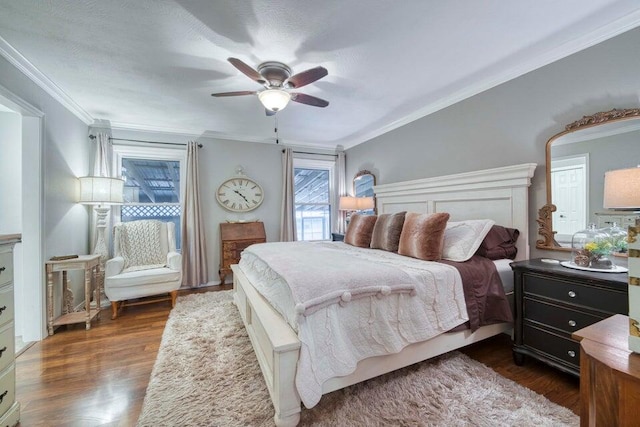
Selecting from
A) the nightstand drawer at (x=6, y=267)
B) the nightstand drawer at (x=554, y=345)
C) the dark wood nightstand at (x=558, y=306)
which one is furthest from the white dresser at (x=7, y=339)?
the nightstand drawer at (x=554, y=345)

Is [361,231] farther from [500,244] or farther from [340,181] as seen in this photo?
[340,181]

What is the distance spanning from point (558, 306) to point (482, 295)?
42cm

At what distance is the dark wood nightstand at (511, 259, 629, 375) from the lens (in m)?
1.51

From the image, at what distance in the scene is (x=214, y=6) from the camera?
5.46 ft

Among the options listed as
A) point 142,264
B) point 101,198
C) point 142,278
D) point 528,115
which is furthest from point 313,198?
point 528,115

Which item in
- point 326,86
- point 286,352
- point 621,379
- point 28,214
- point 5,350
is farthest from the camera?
point 326,86

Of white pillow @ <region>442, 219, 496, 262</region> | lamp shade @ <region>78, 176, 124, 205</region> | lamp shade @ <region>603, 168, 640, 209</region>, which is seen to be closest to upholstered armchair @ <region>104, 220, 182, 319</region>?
lamp shade @ <region>78, 176, 124, 205</region>

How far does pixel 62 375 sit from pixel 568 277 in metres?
3.49

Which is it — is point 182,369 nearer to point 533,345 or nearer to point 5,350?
point 5,350

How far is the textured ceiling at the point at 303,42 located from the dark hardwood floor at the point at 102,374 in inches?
95.3

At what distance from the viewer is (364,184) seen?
467 cm

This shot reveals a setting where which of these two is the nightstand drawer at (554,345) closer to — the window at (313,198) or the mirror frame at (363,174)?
the mirror frame at (363,174)

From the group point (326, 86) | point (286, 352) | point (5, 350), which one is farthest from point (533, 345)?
point (5, 350)

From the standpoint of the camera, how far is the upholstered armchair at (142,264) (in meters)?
2.93
